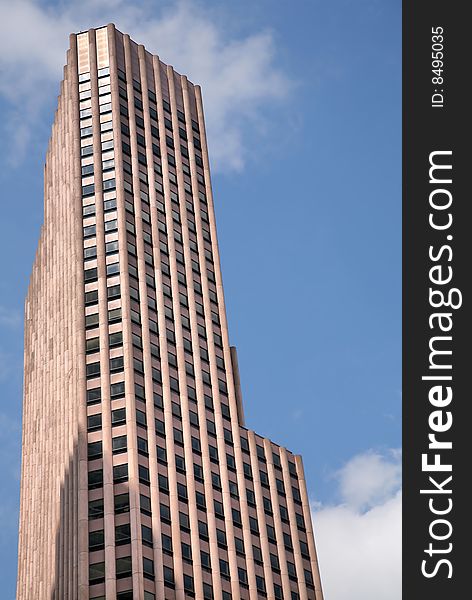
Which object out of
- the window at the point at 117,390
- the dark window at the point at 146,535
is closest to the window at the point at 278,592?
the dark window at the point at 146,535

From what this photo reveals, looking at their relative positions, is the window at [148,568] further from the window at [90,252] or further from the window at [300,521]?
the window at [90,252]

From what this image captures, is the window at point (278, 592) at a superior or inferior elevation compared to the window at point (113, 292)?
inferior

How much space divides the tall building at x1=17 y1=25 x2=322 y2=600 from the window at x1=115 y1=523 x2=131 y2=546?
0.66ft

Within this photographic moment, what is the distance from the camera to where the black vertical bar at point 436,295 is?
9231 cm

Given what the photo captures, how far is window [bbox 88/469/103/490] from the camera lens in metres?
156

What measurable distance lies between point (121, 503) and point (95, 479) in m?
4.69

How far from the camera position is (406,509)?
3691 inches

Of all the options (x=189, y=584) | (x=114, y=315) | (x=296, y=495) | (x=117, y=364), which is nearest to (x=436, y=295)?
(x=189, y=584)

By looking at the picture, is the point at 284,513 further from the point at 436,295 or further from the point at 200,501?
the point at 436,295

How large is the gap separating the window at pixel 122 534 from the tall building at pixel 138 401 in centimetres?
20

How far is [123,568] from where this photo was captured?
14912 centimetres

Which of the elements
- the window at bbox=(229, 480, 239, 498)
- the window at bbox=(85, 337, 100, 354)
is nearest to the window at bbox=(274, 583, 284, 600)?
the window at bbox=(229, 480, 239, 498)

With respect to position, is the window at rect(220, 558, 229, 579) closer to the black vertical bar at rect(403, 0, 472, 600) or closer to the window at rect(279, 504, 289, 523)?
the window at rect(279, 504, 289, 523)

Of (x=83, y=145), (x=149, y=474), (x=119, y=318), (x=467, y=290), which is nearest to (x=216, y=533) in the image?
(x=149, y=474)
